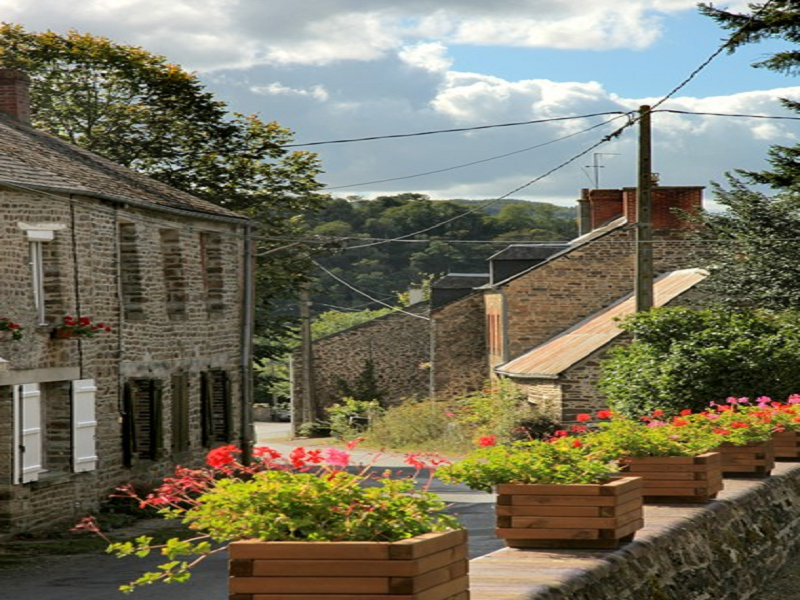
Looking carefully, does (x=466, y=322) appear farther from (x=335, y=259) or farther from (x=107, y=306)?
(x=335, y=259)

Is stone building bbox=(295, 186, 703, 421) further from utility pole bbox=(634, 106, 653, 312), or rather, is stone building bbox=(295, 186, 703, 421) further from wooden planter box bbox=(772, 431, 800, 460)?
wooden planter box bbox=(772, 431, 800, 460)

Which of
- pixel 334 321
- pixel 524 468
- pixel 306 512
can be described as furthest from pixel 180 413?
pixel 334 321

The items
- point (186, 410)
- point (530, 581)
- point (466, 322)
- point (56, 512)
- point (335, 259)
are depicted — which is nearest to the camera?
point (530, 581)

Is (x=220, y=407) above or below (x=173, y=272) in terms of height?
below

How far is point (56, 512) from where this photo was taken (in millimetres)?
21547

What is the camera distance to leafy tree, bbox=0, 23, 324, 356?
125ft

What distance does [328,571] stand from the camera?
6129mm

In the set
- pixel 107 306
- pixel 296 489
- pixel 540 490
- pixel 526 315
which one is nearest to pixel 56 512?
pixel 107 306

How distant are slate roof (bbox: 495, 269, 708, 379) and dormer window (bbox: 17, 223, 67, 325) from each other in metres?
15.2

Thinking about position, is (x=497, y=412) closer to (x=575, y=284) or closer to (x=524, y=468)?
(x=575, y=284)

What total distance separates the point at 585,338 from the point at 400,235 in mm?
75370

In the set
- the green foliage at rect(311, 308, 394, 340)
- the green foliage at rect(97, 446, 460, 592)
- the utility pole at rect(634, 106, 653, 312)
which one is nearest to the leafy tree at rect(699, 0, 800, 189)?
the utility pole at rect(634, 106, 653, 312)

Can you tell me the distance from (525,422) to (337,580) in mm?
29067

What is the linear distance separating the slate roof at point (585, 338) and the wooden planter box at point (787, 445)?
15.8m
